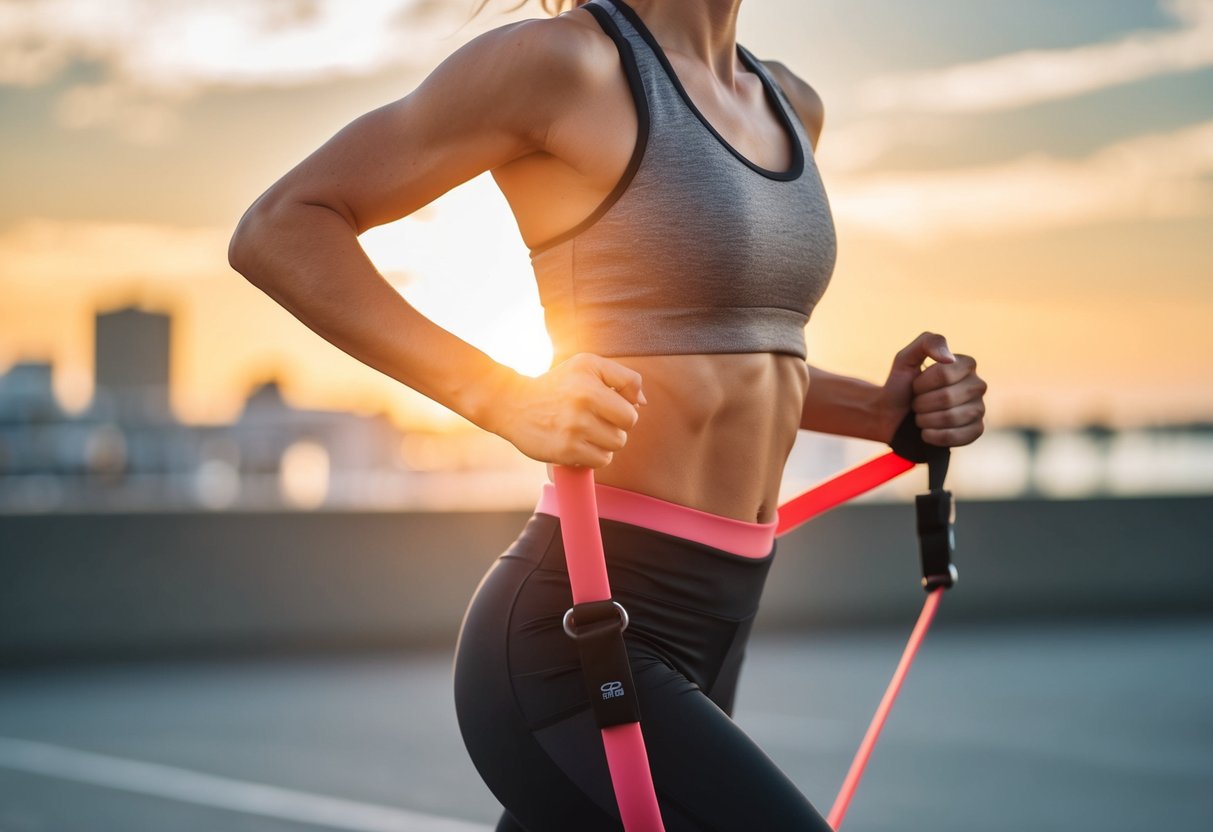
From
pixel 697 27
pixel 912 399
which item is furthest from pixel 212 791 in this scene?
pixel 697 27

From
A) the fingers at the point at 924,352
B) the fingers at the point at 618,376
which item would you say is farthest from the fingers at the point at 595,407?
the fingers at the point at 924,352

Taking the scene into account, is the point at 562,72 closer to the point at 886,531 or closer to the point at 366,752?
the point at 366,752

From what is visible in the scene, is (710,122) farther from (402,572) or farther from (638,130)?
(402,572)

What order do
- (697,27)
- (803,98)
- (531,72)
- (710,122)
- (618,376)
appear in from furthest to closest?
(803,98), (697,27), (710,122), (531,72), (618,376)

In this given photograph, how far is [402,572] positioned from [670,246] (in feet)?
24.4

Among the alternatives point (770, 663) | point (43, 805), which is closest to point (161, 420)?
point (770, 663)

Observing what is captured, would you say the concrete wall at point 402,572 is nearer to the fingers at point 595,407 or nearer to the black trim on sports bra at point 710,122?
the black trim on sports bra at point 710,122

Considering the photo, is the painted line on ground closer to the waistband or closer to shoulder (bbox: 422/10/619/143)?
the waistband

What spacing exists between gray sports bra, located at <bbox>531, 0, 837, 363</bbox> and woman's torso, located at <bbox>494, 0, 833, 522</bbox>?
A: 0.05 feet

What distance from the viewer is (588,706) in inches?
54.6

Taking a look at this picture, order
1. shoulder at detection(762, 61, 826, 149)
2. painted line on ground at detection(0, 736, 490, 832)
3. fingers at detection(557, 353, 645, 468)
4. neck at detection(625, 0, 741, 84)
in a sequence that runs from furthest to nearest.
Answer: painted line on ground at detection(0, 736, 490, 832)
shoulder at detection(762, 61, 826, 149)
neck at detection(625, 0, 741, 84)
fingers at detection(557, 353, 645, 468)

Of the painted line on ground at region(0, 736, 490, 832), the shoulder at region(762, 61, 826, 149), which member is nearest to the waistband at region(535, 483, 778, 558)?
the shoulder at region(762, 61, 826, 149)

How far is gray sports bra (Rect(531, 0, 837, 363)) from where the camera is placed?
139 cm

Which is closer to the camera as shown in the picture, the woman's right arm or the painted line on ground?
the woman's right arm
